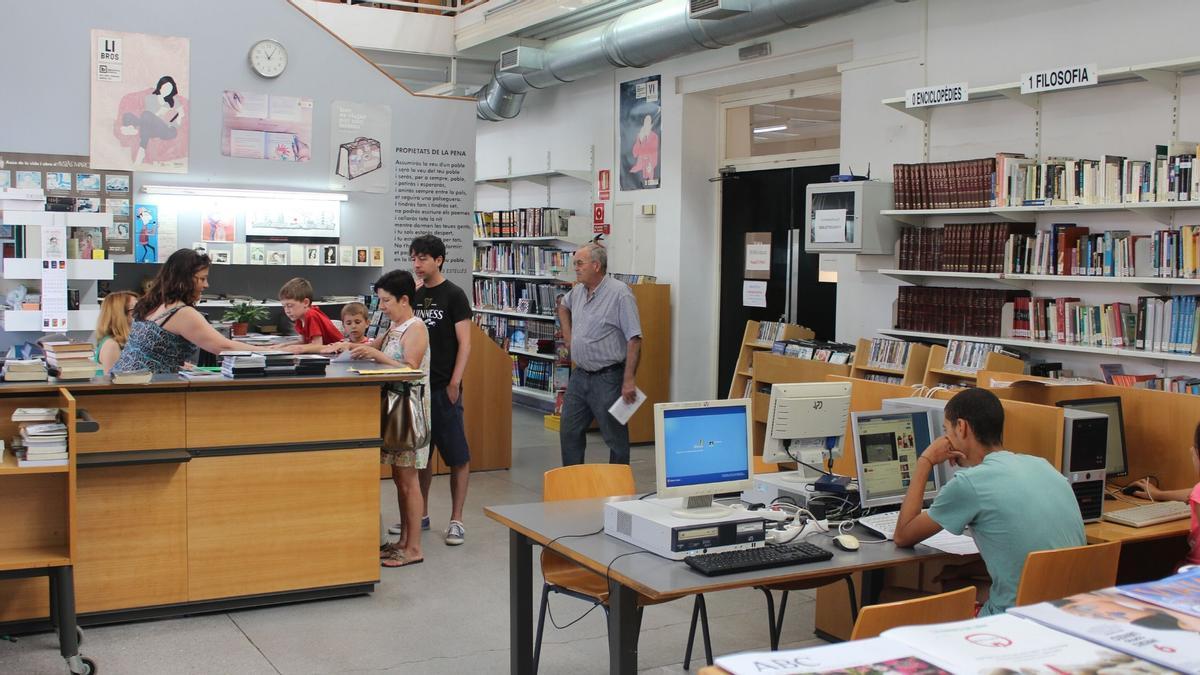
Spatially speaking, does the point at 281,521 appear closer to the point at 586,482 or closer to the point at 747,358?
the point at 586,482

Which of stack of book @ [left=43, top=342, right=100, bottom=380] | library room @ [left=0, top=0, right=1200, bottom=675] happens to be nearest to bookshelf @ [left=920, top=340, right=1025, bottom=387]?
library room @ [left=0, top=0, right=1200, bottom=675]

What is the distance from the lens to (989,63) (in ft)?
23.3

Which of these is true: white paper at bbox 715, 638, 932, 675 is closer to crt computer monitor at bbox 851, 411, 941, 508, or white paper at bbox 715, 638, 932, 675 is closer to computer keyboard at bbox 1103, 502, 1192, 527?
crt computer monitor at bbox 851, 411, 941, 508

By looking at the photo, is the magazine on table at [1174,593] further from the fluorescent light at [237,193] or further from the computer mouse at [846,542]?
the fluorescent light at [237,193]

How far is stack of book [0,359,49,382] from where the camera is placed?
4.50m

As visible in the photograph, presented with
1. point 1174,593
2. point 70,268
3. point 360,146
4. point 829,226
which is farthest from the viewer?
point 360,146

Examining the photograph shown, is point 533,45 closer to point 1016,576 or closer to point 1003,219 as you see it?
point 1003,219

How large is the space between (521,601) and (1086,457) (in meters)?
2.21

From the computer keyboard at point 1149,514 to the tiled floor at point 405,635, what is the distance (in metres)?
1.40

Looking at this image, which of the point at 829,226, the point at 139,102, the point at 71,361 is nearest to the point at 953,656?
the point at 71,361

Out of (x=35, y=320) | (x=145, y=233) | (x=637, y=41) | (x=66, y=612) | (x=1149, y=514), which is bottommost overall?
(x=66, y=612)

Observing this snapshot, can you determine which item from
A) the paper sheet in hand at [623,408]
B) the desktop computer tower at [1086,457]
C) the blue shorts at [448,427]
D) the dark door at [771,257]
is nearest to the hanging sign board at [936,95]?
the dark door at [771,257]

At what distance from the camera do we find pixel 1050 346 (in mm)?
6426

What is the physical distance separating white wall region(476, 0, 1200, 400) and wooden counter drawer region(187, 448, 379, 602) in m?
4.30
